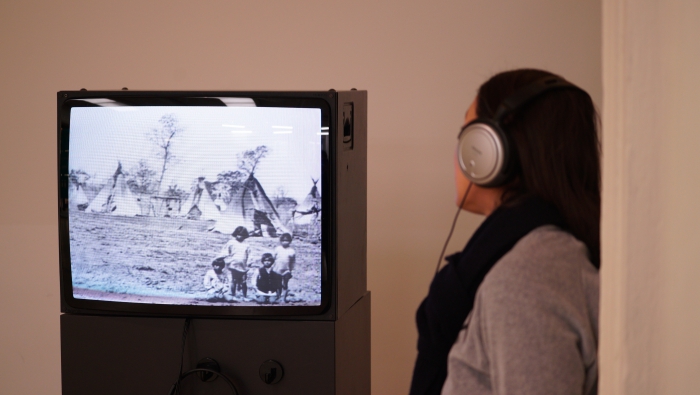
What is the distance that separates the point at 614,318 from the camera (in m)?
0.50

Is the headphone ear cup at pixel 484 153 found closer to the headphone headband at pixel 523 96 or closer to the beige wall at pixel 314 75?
the headphone headband at pixel 523 96

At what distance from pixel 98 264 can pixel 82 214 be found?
0.38 ft

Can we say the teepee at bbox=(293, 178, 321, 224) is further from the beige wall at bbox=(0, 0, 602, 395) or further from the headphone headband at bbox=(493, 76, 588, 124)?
the beige wall at bbox=(0, 0, 602, 395)

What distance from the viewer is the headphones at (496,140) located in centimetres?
90

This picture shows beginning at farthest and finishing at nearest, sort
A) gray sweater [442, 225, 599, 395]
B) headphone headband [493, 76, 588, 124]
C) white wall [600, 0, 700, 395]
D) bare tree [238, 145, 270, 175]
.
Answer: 1. bare tree [238, 145, 270, 175]
2. headphone headband [493, 76, 588, 124]
3. gray sweater [442, 225, 599, 395]
4. white wall [600, 0, 700, 395]

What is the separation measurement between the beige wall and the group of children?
89 cm

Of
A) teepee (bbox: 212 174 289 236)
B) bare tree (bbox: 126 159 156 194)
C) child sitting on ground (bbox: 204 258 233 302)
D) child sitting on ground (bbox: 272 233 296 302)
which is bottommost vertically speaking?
child sitting on ground (bbox: 204 258 233 302)

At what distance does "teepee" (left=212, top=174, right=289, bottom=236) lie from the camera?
1.32 m

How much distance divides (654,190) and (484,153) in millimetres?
442

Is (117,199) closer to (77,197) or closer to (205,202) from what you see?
(77,197)

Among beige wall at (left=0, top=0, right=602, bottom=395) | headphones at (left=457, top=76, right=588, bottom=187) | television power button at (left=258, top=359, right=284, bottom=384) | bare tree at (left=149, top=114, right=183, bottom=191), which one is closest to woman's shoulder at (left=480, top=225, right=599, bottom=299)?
headphones at (left=457, top=76, right=588, bottom=187)

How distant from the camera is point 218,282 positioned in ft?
4.46

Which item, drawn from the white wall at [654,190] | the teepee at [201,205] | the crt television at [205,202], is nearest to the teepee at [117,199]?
the crt television at [205,202]

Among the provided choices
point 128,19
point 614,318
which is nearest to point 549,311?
point 614,318
